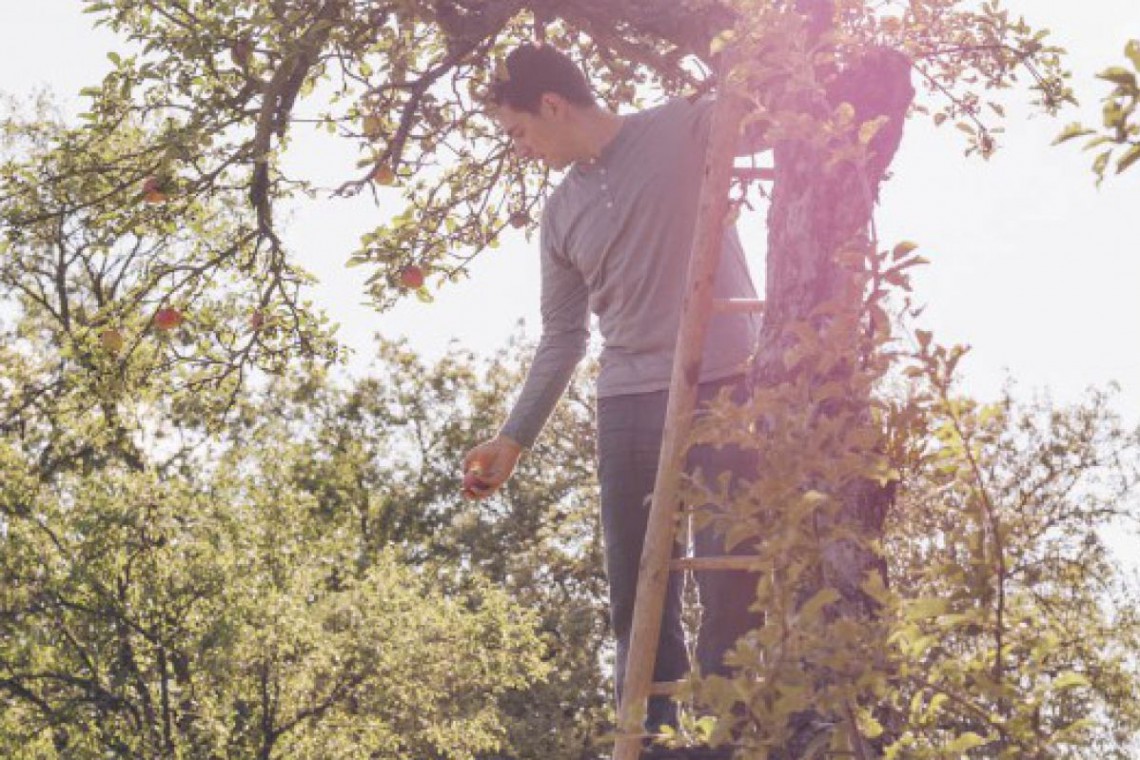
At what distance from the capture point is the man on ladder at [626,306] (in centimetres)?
329

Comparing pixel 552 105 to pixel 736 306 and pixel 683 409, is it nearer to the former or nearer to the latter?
pixel 736 306

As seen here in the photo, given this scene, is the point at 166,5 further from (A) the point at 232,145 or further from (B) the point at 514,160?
(B) the point at 514,160

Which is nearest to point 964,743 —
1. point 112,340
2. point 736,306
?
point 736,306

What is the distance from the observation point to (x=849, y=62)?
120 inches

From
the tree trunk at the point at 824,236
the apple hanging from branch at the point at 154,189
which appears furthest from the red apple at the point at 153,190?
the tree trunk at the point at 824,236

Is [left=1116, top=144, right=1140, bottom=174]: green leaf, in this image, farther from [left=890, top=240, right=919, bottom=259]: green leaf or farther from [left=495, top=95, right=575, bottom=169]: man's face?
[left=495, top=95, right=575, bottom=169]: man's face

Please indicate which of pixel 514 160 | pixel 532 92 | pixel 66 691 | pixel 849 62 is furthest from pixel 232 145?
pixel 66 691

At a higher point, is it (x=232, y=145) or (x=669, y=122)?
(x=232, y=145)

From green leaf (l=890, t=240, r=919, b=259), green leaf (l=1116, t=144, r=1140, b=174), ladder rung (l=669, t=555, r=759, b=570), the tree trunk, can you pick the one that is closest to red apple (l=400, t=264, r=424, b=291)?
the tree trunk

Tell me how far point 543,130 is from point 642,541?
102 centimetres

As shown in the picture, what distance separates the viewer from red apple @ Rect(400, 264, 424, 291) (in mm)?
6340

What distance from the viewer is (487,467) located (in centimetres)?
339

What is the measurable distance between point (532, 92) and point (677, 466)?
1223 mm

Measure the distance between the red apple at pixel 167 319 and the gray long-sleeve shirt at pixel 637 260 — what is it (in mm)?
3241
